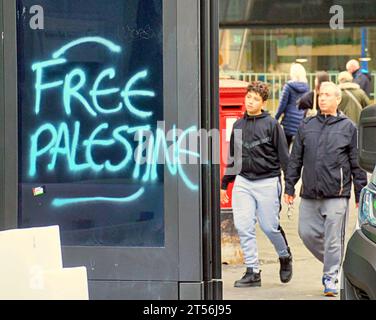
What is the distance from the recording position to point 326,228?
7523 millimetres

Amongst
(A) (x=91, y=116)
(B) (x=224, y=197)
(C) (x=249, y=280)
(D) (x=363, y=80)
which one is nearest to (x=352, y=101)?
(D) (x=363, y=80)

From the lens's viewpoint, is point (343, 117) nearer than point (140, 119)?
No

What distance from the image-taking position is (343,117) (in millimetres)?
7629

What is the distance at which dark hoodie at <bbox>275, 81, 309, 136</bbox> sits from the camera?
13.2 metres

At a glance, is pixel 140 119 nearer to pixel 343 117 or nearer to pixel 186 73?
pixel 186 73

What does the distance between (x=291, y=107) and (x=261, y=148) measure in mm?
5460

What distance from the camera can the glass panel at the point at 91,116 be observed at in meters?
5.33

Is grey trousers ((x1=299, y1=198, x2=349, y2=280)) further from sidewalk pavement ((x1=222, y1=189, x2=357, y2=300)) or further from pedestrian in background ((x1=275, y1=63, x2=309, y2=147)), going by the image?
pedestrian in background ((x1=275, y1=63, x2=309, y2=147))

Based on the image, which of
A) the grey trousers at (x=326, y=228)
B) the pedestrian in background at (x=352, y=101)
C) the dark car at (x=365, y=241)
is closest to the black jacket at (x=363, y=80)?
the pedestrian in background at (x=352, y=101)

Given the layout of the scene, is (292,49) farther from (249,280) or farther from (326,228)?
(326,228)

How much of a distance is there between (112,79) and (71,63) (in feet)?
0.81

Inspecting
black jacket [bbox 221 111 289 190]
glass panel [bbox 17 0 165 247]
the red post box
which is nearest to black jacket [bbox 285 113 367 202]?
black jacket [bbox 221 111 289 190]
